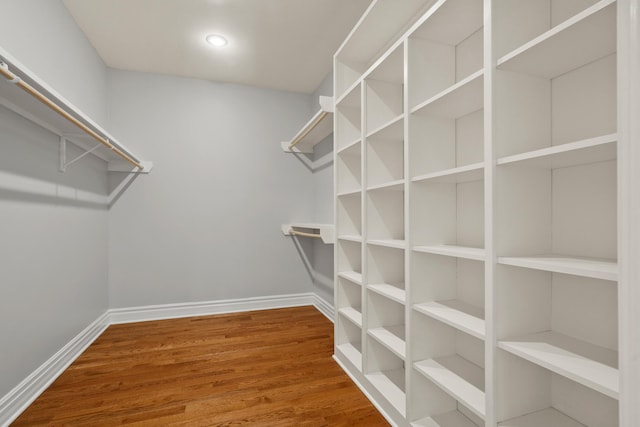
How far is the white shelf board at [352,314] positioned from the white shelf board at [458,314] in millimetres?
618

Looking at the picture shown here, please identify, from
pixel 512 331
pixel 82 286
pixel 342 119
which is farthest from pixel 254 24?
pixel 512 331

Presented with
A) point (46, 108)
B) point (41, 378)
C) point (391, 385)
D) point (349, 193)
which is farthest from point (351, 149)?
point (41, 378)

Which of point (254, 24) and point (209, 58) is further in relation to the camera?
point (209, 58)

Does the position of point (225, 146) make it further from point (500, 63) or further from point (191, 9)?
point (500, 63)

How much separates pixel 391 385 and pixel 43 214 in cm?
218

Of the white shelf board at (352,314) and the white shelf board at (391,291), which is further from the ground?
the white shelf board at (391,291)

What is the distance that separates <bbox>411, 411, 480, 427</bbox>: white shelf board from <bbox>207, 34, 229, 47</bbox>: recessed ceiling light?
285 cm

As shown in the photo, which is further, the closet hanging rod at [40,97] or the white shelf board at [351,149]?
the white shelf board at [351,149]

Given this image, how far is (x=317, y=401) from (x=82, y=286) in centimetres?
195

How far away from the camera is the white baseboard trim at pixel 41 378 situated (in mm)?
1479

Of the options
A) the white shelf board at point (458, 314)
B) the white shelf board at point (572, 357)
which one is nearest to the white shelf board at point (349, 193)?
the white shelf board at point (458, 314)

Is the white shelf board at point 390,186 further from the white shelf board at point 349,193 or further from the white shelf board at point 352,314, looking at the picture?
the white shelf board at point 352,314

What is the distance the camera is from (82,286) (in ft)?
7.61

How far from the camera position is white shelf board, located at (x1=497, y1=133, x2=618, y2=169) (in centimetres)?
72
